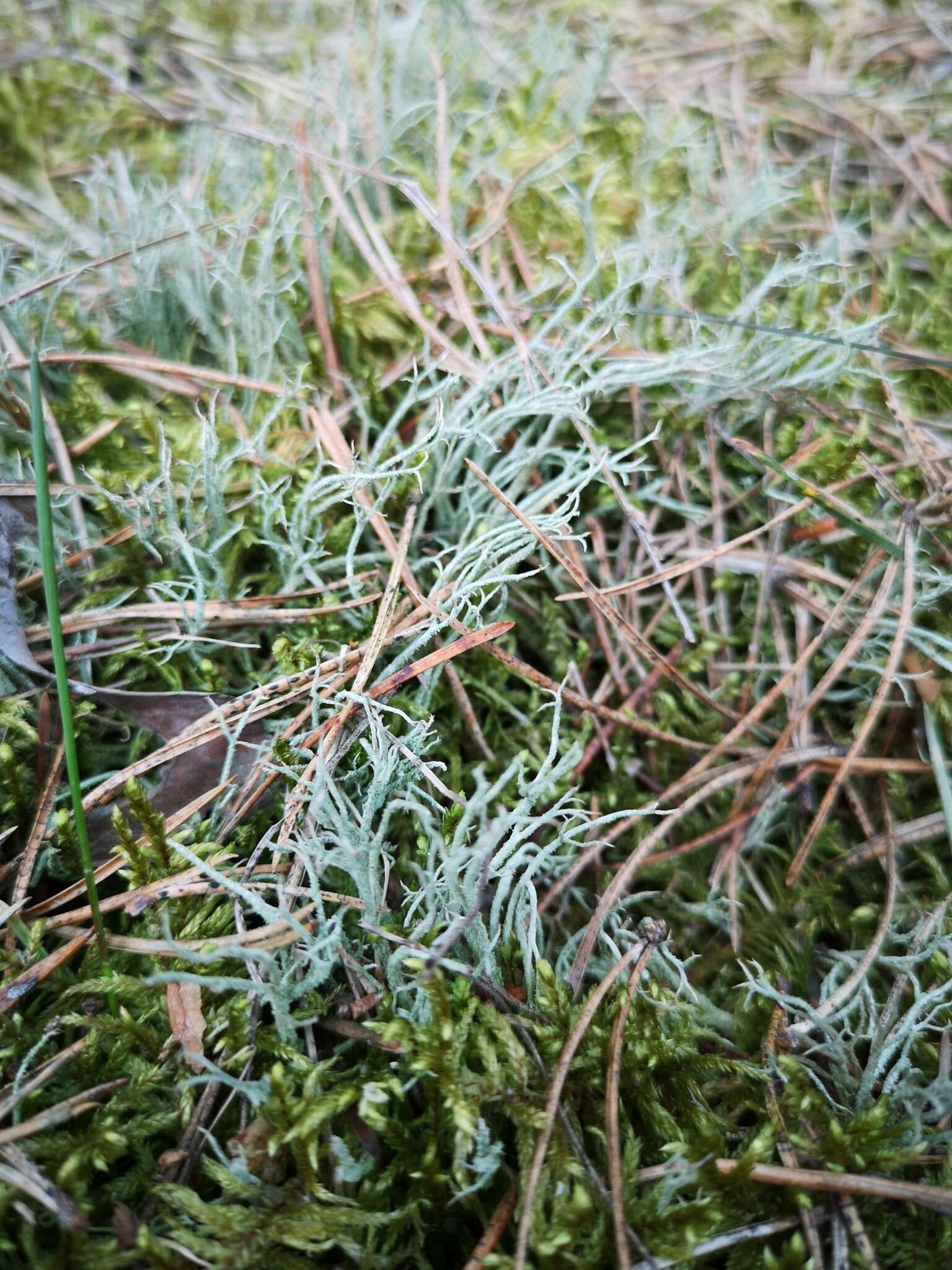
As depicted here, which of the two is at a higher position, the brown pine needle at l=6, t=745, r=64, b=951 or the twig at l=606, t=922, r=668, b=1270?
the brown pine needle at l=6, t=745, r=64, b=951

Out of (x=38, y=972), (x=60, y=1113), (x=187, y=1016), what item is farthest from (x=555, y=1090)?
(x=38, y=972)

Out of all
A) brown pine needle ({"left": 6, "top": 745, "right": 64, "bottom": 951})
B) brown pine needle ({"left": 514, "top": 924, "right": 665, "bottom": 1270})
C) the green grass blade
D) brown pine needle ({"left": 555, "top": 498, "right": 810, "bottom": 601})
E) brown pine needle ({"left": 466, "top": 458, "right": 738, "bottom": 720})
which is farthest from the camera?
brown pine needle ({"left": 555, "top": 498, "right": 810, "bottom": 601})

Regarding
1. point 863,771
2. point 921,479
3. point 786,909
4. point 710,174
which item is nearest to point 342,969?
point 786,909

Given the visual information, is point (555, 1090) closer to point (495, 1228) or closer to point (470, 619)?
point (495, 1228)

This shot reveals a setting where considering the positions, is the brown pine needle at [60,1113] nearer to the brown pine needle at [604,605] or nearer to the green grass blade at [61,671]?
the green grass blade at [61,671]

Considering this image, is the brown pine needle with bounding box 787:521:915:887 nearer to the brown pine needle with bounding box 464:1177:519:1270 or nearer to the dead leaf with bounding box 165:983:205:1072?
the brown pine needle with bounding box 464:1177:519:1270

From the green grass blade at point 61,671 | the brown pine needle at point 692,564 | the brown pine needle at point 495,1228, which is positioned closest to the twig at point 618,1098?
the brown pine needle at point 495,1228

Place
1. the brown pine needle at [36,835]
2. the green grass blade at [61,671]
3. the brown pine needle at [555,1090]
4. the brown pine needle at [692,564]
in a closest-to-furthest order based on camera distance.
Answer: the brown pine needle at [555,1090] → the green grass blade at [61,671] → the brown pine needle at [36,835] → the brown pine needle at [692,564]

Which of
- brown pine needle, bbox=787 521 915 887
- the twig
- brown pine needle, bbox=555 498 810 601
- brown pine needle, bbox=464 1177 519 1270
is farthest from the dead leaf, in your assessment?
brown pine needle, bbox=787 521 915 887

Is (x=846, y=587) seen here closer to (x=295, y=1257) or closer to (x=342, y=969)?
(x=342, y=969)
